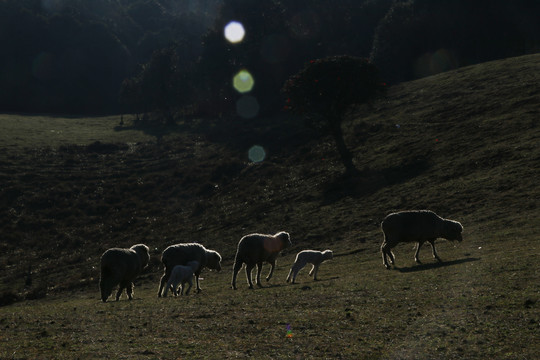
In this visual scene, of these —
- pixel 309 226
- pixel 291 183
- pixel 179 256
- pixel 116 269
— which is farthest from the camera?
pixel 291 183

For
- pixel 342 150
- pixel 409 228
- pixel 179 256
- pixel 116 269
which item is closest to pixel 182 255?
pixel 179 256

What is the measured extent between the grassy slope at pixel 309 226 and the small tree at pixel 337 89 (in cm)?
444

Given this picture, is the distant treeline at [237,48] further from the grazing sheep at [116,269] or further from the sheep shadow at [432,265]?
the grazing sheep at [116,269]

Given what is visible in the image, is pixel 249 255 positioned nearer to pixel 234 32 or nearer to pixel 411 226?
pixel 411 226

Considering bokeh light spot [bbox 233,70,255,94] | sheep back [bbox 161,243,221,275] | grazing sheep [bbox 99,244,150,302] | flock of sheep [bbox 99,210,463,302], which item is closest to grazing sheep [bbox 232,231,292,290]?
flock of sheep [bbox 99,210,463,302]

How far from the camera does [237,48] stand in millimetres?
102688

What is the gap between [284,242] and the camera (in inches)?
A: 945

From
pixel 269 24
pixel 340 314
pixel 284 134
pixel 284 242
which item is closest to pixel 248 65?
pixel 269 24

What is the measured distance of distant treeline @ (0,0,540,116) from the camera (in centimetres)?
8750

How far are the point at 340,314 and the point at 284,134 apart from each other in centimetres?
6087

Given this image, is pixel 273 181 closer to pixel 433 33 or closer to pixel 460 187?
pixel 460 187

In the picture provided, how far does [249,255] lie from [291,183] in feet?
96.7

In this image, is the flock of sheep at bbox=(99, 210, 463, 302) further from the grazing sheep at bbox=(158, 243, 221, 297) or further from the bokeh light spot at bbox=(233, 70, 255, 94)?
the bokeh light spot at bbox=(233, 70, 255, 94)

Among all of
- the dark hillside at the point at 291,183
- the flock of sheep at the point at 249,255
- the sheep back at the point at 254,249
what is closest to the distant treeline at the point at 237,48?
the dark hillside at the point at 291,183
